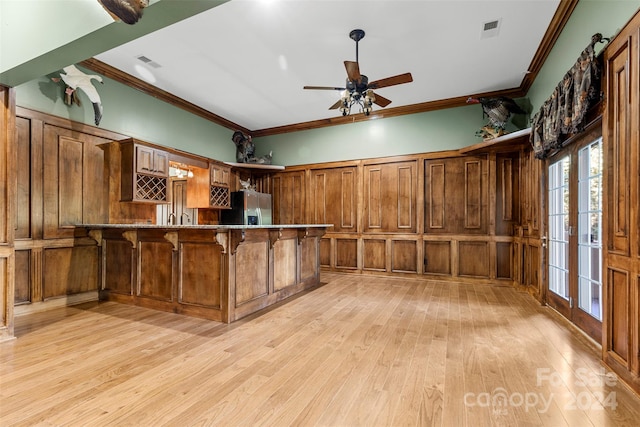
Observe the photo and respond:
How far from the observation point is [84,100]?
4.25 metres

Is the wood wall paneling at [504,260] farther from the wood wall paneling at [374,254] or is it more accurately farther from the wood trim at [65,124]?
the wood trim at [65,124]

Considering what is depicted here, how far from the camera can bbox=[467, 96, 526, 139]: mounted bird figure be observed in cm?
488

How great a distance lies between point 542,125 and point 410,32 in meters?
1.95

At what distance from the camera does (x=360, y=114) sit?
6.32 metres

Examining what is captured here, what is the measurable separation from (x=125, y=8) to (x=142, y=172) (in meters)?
3.07

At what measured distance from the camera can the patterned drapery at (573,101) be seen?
7.89ft

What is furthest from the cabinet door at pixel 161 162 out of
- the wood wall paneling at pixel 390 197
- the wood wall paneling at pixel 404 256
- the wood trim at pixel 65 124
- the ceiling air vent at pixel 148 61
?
the wood wall paneling at pixel 404 256

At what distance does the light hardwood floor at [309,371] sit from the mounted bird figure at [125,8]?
8.04 ft

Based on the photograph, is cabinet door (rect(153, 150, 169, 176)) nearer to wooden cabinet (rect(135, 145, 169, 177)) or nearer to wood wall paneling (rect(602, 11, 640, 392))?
wooden cabinet (rect(135, 145, 169, 177))

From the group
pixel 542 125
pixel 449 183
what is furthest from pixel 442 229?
pixel 542 125

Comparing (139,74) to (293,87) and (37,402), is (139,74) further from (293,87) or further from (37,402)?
(37,402)

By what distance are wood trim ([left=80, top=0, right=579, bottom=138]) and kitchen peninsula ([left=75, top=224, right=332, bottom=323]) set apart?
233cm

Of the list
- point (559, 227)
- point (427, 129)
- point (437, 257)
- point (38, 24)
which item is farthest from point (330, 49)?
point (437, 257)

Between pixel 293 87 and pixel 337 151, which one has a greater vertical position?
pixel 293 87
